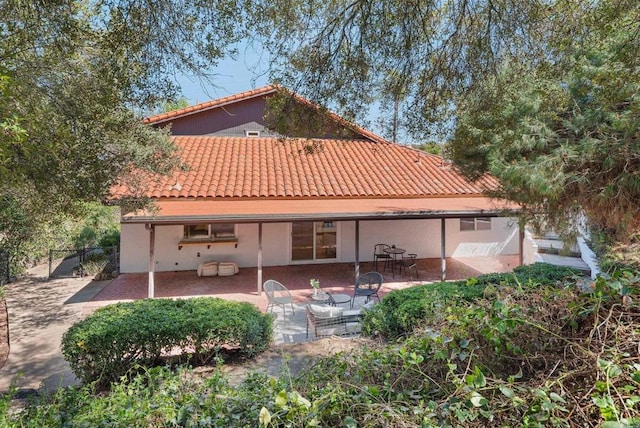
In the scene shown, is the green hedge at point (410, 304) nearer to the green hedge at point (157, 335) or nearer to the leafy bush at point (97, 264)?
the green hedge at point (157, 335)

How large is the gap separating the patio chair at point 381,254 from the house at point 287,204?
0.24 metres

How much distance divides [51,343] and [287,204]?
713 cm

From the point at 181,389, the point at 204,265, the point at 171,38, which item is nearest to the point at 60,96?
the point at 171,38

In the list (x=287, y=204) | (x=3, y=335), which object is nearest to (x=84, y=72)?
(x=3, y=335)

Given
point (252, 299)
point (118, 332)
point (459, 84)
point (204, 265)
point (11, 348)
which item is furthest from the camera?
point (204, 265)

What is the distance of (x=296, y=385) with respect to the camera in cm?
253

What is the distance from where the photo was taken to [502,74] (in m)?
5.79

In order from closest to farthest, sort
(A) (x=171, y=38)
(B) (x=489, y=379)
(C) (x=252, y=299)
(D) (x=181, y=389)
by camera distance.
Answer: (B) (x=489, y=379) < (D) (x=181, y=389) < (A) (x=171, y=38) < (C) (x=252, y=299)

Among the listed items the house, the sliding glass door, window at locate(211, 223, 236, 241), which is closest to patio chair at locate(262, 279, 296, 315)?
the house

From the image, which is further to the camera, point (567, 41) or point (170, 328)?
point (170, 328)

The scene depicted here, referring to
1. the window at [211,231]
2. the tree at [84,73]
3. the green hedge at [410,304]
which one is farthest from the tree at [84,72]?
the window at [211,231]

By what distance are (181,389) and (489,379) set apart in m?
2.23

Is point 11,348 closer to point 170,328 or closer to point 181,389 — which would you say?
point 170,328

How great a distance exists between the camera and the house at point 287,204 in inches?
441
